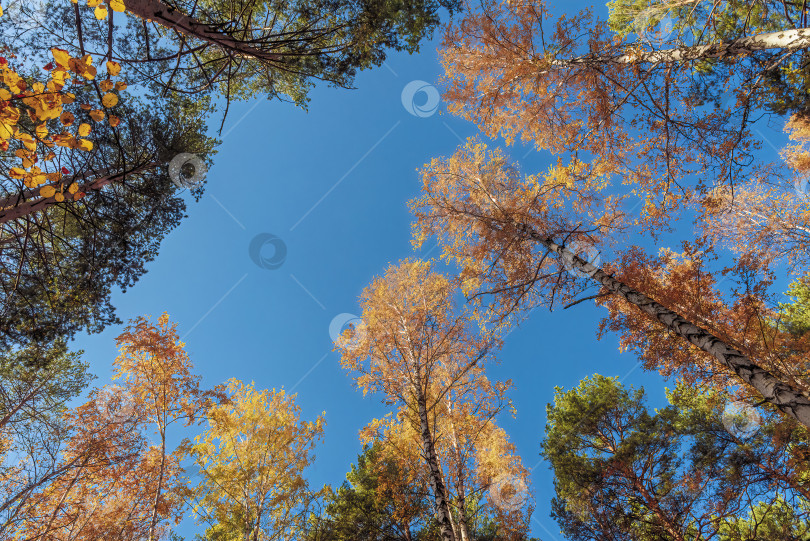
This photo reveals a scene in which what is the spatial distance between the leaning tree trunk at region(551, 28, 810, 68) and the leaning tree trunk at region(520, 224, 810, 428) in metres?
3.44

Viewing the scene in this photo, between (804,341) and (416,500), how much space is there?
1099 centimetres

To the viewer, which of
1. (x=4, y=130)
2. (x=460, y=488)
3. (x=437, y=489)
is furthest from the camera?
(x=460, y=488)

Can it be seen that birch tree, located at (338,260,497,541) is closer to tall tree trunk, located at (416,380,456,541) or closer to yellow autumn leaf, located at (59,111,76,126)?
tall tree trunk, located at (416,380,456,541)

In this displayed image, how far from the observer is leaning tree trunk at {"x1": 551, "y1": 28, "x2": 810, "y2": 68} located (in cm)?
406

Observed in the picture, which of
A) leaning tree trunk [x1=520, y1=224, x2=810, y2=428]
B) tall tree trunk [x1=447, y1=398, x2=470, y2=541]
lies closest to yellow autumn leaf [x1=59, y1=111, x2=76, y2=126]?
leaning tree trunk [x1=520, y1=224, x2=810, y2=428]

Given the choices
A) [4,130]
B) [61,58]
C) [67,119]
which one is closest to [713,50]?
[61,58]

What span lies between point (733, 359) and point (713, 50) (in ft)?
14.3

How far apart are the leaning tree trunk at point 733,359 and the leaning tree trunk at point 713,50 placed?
344cm

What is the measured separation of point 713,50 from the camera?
15.9ft

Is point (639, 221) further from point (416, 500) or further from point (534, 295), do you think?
point (416, 500)

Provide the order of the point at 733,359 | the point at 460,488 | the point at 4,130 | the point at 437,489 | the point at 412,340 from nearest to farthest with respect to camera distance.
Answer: the point at 4,130, the point at 733,359, the point at 437,489, the point at 460,488, the point at 412,340

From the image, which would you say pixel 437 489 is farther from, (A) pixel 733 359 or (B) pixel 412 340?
(A) pixel 733 359

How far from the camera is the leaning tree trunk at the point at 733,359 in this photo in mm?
3336

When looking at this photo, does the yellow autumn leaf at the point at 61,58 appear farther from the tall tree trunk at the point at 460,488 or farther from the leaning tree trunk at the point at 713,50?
the tall tree trunk at the point at 460,488
